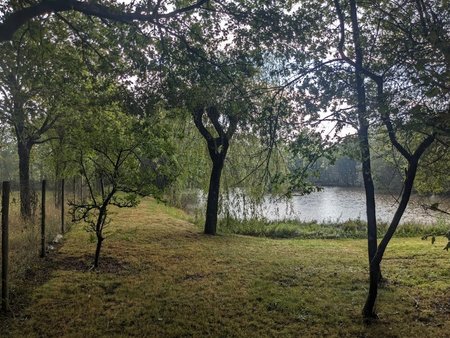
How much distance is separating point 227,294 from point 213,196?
220 inches

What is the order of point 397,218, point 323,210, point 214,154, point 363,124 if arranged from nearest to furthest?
point 363,124 → point 397,218 → point 214,154 → point 323,210

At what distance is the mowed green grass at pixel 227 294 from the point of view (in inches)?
161

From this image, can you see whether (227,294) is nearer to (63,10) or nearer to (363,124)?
(363,124)

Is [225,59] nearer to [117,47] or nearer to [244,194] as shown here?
[117,47]

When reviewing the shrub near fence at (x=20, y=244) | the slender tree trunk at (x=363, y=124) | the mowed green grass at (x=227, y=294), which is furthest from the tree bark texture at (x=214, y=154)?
the slender tree trunk at (x=363, y=124)

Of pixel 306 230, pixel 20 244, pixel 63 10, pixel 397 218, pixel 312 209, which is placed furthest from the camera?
pixel 312 209

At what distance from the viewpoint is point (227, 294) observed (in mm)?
5188

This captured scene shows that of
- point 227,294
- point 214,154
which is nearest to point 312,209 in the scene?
point 214,154

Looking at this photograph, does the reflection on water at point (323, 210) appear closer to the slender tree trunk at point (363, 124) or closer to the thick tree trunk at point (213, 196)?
the thick tree trunk at point (213, 196)

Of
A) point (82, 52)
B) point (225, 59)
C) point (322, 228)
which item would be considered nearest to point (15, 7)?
point (82, 52)

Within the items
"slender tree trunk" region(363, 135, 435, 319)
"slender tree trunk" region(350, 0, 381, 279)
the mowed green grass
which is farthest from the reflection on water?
Result: "slender tree trunk" region(363, 135, 435, 319)

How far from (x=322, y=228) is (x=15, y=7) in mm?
11306

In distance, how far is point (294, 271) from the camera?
21.3 feet

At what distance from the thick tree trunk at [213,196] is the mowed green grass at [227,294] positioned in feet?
7.51
